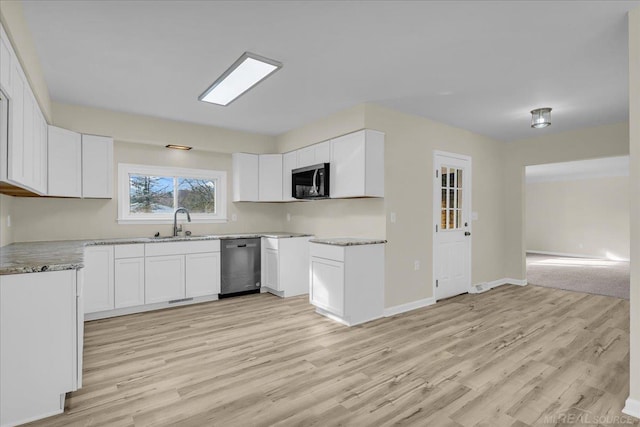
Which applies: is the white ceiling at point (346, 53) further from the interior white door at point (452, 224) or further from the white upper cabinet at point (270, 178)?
the white upper cabinet at point (270, 178)

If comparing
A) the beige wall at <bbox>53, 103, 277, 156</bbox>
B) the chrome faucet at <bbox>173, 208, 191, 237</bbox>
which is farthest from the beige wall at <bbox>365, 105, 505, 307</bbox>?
the chrome faucet at <bbox>173, 208, 191, 237</bbox>

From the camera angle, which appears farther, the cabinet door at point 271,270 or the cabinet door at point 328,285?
the cabinet door at point 271,270

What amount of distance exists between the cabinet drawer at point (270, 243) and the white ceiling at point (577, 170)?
243 inches

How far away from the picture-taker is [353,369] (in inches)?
99.7

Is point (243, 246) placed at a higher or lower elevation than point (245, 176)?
lower

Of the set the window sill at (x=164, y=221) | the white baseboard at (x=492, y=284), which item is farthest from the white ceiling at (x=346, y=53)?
the white baseboard at (x=492, y=284)

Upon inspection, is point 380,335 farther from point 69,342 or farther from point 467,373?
point 69,342

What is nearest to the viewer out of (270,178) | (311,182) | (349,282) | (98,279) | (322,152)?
(349,282)

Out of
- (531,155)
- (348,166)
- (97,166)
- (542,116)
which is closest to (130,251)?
(97,166)

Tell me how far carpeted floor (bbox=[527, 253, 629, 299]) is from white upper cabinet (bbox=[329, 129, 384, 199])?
3.96 meters

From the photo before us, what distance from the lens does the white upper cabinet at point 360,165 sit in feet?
12.1

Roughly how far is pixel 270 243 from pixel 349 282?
1707 millimetres

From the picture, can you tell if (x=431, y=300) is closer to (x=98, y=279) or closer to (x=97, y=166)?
(x=98, y=279)

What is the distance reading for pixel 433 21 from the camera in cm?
216
